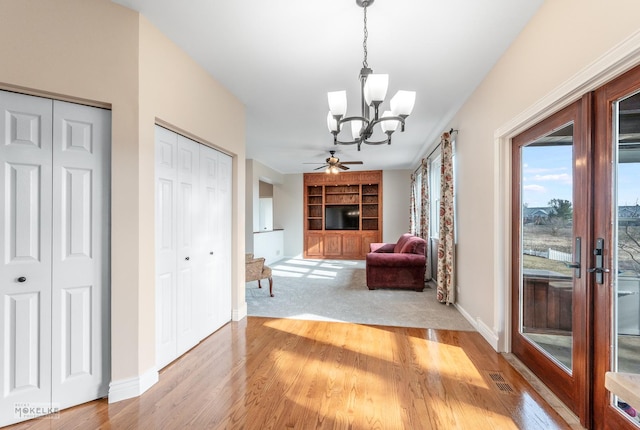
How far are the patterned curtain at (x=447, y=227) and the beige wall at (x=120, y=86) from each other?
350 centimetres

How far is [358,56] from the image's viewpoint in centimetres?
250

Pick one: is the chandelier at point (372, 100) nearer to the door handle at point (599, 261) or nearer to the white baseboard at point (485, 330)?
the door handle at point (599, 261)

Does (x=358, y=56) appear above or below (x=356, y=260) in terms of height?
above

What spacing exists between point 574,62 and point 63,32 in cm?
320

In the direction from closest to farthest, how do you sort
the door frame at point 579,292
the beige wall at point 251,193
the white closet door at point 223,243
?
1. the door frame at point 579,292
2. the white closet door at point 223,243
3. the beige wall at point 251,193

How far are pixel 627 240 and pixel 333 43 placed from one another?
236cm

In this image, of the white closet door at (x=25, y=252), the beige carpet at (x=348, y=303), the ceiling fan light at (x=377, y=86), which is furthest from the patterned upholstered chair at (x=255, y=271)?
the ceiling fan light at (x=377, y=86)

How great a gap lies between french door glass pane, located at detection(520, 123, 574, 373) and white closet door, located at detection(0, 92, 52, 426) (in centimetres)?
347

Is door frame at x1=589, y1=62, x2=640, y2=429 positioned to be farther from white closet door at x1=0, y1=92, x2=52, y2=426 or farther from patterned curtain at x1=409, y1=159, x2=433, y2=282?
patterned curtain at x1=409, y1=159, x2=433, y2=282

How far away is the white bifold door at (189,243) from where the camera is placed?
237cm

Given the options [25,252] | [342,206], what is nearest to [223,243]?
[25,252]

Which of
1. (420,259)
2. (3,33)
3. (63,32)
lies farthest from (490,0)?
(420,259)

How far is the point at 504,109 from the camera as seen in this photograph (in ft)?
8.09

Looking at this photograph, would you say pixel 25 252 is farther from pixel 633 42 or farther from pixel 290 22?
pixel 633 42
